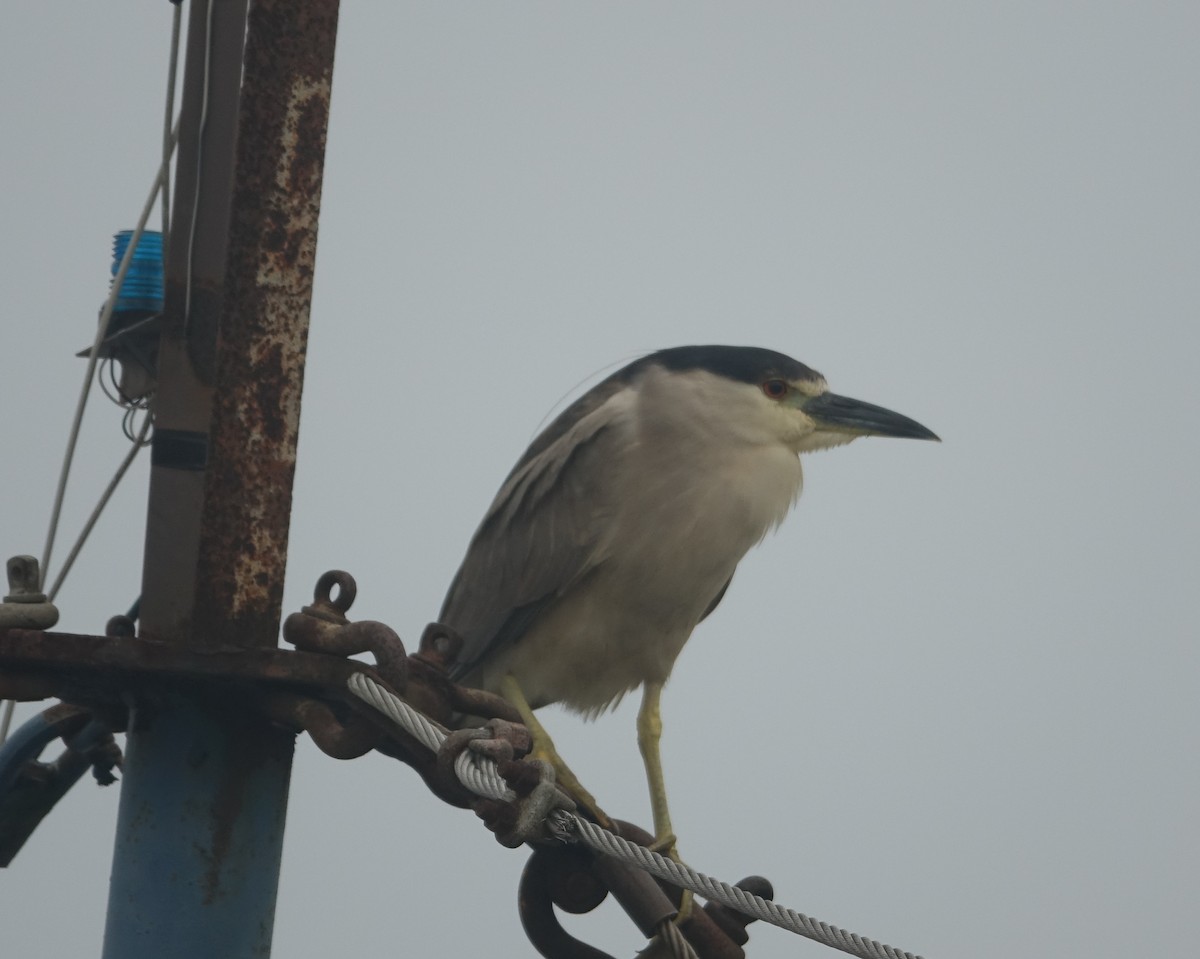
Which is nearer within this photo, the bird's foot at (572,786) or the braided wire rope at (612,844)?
the braided wire rope at (612,844)

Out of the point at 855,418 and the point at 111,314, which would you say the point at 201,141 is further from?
the point at 855,418

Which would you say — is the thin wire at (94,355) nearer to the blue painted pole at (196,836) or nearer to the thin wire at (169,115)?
the thin wire at (169,115)

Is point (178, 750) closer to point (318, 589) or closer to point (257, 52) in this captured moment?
point (318, 589)

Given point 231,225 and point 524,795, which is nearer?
point 524,795

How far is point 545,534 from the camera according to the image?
386 cm

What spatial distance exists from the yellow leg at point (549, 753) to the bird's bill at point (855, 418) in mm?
1100

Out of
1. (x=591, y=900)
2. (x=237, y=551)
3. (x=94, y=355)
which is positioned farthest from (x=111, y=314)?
(x=591, y=900)

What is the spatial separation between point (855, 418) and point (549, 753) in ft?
4.18

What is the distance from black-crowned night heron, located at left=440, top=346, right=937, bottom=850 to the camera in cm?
372

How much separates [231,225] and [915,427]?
90.8 inches

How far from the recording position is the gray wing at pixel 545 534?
3.78 meters

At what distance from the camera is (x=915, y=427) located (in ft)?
12.8

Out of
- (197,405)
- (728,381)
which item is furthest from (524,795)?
(728,381)

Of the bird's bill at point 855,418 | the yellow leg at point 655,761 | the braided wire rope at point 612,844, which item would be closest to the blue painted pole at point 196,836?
the braided wire rope at point 612,844
